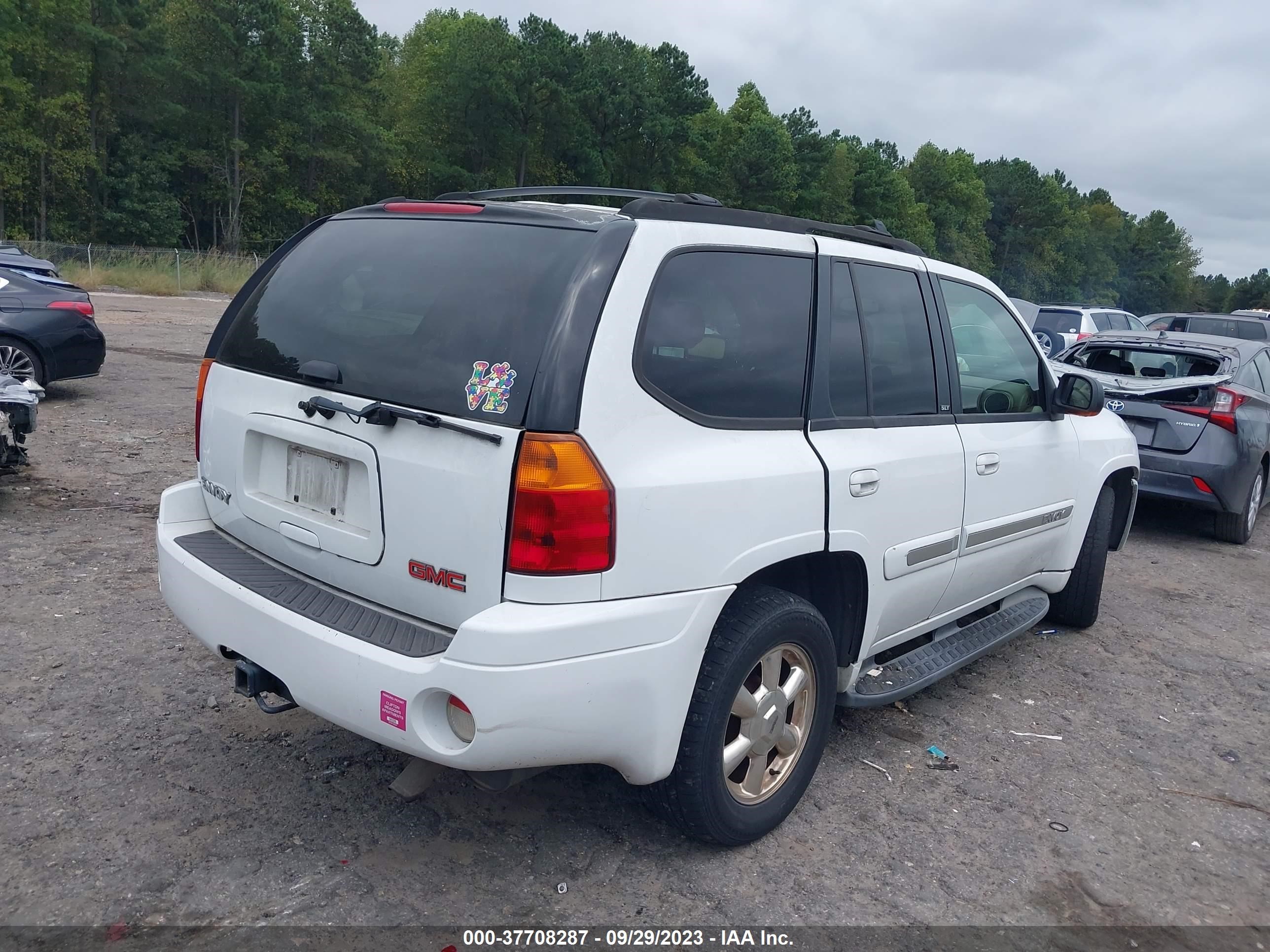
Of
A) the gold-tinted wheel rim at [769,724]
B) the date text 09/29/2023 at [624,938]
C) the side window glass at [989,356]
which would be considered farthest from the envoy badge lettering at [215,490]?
the side window glass at [989,356]

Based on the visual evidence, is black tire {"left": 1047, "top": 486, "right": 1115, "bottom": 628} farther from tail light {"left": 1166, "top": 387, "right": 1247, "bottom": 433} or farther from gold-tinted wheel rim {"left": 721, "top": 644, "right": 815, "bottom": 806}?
tail light {"left": 1166, "top": 387, "right": 1247, "bottom": 433}

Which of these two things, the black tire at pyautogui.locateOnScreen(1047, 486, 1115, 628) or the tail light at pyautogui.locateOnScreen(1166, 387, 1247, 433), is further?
the tail light at pyautogui.locateOnScreen(1166, 387, 1247, 433)

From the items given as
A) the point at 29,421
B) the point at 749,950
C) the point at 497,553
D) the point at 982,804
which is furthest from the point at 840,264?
the point at 29,421

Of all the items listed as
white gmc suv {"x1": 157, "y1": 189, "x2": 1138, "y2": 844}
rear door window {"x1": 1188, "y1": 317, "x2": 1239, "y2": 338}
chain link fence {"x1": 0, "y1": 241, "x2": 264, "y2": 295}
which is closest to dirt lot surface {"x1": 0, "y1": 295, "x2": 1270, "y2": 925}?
white gmc suv {"x1": 157, "y1": 189, "x2": 1138, "y2": 844}

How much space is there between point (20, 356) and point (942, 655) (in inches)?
370

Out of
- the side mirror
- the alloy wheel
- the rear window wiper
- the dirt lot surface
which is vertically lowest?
the dirt lot surface

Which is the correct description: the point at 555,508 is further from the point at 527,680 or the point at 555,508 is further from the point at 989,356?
the point at 989,356

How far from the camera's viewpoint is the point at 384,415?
2.68m

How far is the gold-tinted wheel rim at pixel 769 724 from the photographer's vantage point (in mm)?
3031

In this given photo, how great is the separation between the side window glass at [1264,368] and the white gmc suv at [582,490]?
6471mm

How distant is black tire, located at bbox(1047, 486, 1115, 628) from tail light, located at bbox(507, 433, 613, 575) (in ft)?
11.7

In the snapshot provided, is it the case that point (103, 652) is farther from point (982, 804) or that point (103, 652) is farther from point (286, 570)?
point (982, 804)

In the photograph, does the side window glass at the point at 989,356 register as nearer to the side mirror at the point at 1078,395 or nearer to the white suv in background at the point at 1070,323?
the side mirror at the point at 1078,395

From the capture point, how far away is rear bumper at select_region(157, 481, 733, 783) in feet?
7.95
